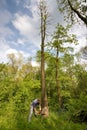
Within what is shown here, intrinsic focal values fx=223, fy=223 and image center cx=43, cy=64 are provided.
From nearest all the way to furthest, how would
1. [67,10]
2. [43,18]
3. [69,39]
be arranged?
[67,10] < [43,18] < [69,39]

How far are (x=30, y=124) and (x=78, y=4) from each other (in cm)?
734

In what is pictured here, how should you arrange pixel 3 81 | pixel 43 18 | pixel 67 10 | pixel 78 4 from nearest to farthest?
1. pixel 78 4
2. pixel 67 10
3. pixel 3 81
4. pixel 43 18

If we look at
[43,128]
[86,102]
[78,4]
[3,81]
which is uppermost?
[78,4]

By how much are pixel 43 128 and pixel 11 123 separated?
4.52ft

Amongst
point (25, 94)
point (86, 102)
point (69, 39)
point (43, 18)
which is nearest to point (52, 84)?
point (69, 39)

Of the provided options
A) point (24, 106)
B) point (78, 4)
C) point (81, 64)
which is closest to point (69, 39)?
point (24, 106)

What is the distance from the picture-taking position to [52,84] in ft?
132

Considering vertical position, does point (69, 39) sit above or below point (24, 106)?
above

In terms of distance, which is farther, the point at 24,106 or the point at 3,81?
the point at 24,106

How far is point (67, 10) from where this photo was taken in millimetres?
14008

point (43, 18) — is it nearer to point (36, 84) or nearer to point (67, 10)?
point (67, 10)

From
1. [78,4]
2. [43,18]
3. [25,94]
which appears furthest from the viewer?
[25,94]

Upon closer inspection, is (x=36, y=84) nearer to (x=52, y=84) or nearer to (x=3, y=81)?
(x=52, y=84)

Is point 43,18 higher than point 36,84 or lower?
higher
